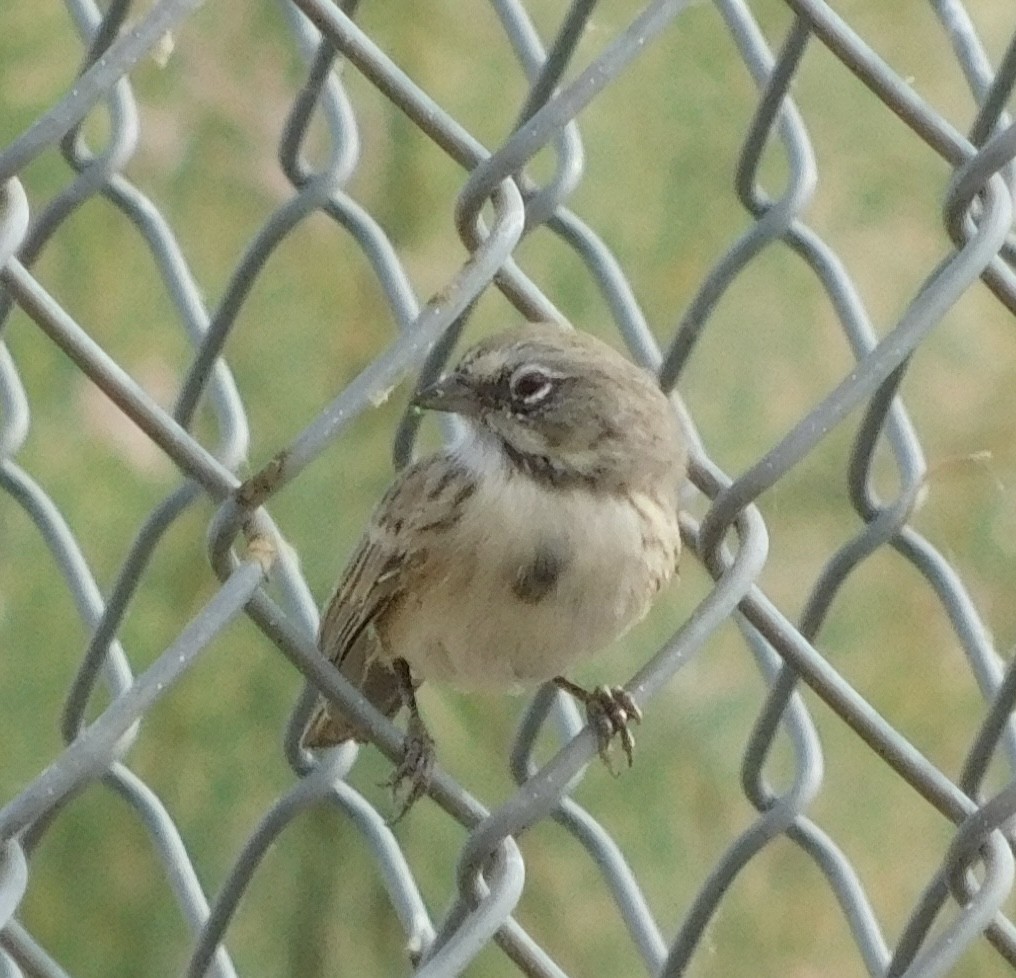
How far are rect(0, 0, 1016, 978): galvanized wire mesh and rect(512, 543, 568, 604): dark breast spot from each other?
145mm

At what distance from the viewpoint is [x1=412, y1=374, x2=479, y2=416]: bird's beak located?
4.49ft

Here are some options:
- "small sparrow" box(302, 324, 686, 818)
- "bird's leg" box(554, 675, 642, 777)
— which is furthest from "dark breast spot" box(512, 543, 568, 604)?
"bird's leg" box(554, 675, 642, 777)

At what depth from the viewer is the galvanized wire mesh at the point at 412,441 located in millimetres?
915

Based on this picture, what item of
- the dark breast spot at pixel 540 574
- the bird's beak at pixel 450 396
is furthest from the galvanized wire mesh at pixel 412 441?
the dark breast spot at pixel 540 574

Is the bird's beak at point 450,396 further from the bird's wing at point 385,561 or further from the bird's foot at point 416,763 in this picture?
the bird's foot at point 416,763

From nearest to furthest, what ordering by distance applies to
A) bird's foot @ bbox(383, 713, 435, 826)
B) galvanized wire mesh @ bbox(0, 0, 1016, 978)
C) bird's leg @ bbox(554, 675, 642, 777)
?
galvanized wire mesh @ bbox(0, 0, 1016, 978) → bird's foot @ bbox(383, 713, 435, 826) → bird's leg @ bbox(554, 675, 642, 777)

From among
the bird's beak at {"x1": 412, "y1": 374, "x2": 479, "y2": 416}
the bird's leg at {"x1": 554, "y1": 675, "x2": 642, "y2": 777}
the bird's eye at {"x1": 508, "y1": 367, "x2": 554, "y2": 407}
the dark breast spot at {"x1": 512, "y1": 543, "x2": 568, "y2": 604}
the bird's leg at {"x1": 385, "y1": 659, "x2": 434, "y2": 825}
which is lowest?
the bird's leg at {"x1": 385, "y1": 659, "x2": 434, "y2": 825}

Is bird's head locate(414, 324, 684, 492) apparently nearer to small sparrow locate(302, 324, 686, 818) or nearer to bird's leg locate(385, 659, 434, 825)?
small sparrow locate(302, 324, 686, 818)

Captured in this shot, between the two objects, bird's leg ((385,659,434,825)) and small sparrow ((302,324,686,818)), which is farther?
small sparrow ((302,324,686,818))

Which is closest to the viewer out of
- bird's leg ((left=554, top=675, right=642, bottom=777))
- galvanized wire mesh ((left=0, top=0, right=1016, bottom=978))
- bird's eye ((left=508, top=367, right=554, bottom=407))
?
galvanized wire mesh ((left=0, top=0, right=1016, bottom=978))

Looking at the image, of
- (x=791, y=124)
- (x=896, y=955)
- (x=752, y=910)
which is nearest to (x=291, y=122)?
(x=791, y=124)

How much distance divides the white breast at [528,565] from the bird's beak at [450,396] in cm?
6

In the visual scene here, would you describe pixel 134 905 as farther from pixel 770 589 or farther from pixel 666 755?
pixel 770 589

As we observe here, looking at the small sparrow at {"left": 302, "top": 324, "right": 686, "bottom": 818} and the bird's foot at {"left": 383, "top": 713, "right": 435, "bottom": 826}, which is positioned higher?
the small sparrow at {"left": 302, "top": 324, "right": 686, "bottom": 818}
